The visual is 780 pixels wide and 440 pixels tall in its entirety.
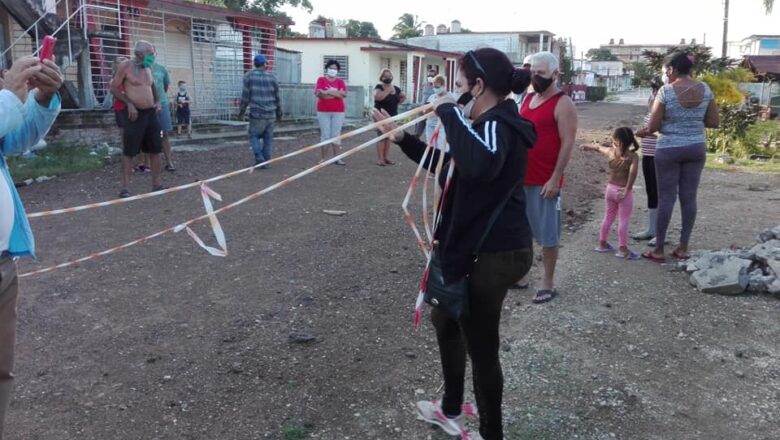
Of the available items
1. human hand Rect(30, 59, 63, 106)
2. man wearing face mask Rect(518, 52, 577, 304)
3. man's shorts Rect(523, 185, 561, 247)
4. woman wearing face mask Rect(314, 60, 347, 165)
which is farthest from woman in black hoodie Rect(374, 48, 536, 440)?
woman wearing face mask Rect(314, 60, 347, 165)

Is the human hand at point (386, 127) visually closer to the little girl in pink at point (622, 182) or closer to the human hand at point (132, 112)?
the little girl in pink at point (622, 182)

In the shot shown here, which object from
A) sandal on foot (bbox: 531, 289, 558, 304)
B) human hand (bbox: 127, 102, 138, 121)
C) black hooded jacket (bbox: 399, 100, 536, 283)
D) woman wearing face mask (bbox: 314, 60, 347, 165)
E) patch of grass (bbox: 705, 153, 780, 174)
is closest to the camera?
black hooded jacket (bbox: 399, 100, 536, 283)

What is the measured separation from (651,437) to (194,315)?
294 centimetres

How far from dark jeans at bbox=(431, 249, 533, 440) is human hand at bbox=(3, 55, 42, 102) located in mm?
1830

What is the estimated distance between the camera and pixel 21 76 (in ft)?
7.06

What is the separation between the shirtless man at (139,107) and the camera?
7656 mm

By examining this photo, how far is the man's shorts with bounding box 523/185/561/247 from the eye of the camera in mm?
4535

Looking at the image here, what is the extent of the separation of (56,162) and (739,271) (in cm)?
977

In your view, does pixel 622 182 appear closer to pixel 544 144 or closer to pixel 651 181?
pixel 651 181

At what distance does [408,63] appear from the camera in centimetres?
3120

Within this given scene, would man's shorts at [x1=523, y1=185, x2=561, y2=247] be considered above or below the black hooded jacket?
below

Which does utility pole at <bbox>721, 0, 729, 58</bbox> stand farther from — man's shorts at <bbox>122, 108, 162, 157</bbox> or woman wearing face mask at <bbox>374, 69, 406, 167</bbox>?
man's shorts at <bbox>122, 108, 162, 157</bbox>

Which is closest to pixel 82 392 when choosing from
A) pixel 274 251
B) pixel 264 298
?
pixel 264 298

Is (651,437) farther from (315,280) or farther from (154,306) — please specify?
(154,306)
